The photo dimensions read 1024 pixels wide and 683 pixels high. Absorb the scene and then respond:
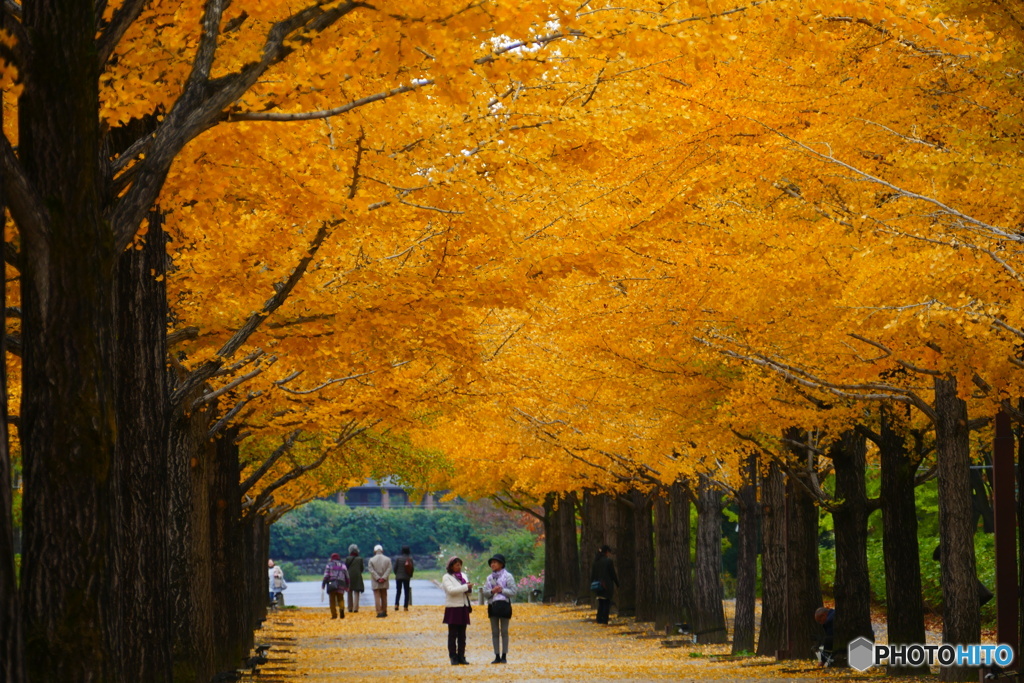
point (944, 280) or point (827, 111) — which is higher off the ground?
point (827, 111)

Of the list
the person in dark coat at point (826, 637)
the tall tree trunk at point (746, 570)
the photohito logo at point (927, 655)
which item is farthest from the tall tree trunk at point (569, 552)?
the photohito logo at point (927, 655)

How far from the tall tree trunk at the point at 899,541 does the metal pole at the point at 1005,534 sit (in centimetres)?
348

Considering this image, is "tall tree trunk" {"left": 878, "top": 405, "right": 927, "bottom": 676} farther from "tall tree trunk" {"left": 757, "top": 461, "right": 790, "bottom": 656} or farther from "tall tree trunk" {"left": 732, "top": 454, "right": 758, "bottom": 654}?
"tall tree trunk" {"left": 732, "top": 454, "right": 758, "bottom": 654}

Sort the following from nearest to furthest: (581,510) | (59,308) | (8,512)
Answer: (8,512), (59,308), (581,510)

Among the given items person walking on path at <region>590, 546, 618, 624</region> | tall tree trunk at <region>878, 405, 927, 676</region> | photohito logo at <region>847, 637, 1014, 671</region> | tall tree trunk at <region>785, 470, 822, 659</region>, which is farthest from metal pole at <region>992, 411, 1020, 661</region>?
person walking on path at <region>590, 546, 618, 624</region>

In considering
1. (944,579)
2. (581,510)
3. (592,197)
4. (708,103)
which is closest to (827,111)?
(708,103)

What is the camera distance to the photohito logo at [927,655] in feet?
41.5

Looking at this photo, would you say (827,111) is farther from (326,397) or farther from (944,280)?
(326,397)

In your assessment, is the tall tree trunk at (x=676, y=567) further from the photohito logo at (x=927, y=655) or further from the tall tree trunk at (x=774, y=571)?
the photohito logo at (x=927, y=655)

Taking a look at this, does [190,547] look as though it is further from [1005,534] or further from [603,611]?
[603,611]

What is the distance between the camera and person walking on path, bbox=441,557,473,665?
19.2m

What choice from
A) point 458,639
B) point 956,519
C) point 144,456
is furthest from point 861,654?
point 144,456

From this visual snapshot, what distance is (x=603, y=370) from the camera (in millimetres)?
17531

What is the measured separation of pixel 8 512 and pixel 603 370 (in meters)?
12.5
